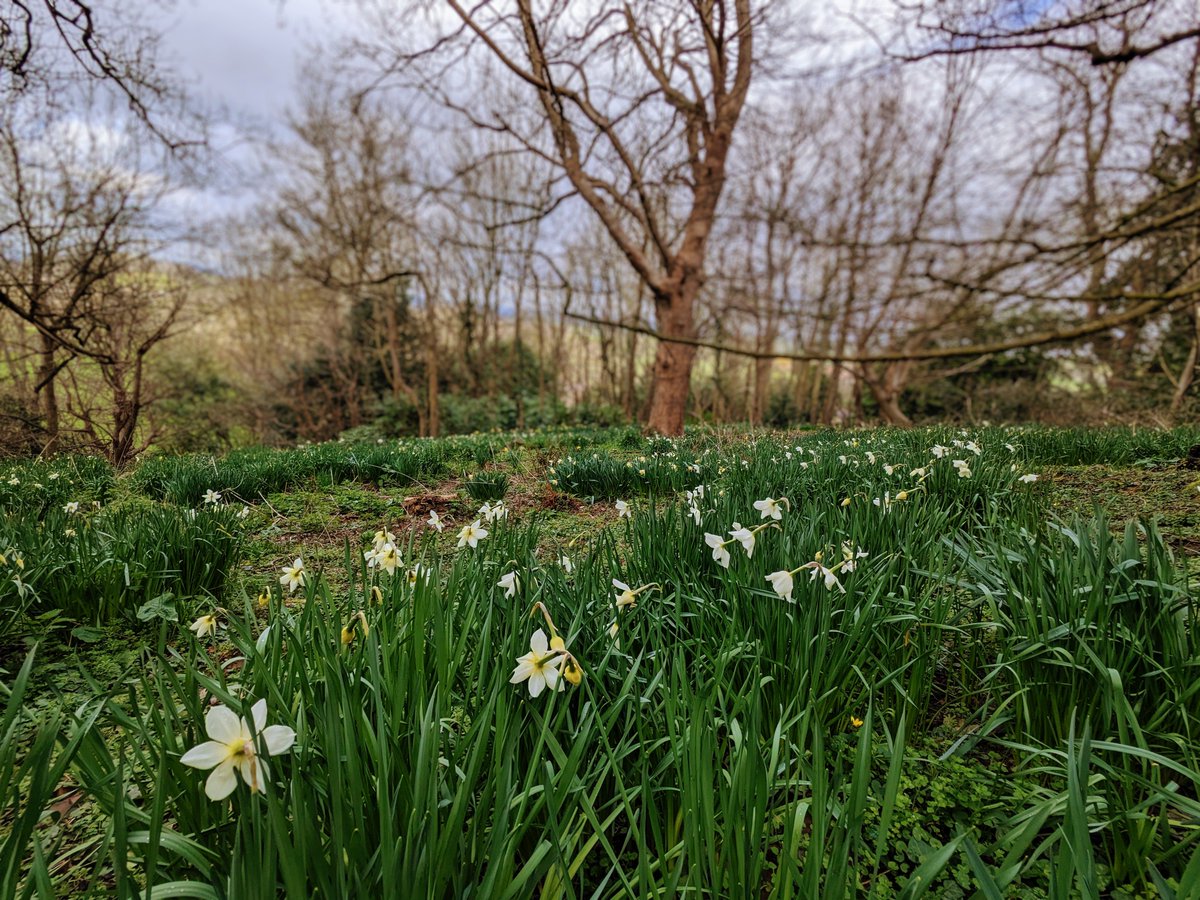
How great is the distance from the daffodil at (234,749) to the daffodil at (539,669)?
1.35 feet

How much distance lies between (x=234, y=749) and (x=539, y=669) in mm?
518

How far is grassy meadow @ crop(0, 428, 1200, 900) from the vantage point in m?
0.82

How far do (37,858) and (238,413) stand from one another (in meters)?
16.0

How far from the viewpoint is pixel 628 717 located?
3.84 ft

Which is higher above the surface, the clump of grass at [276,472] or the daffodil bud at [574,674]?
the daffodil bud at [574,674]

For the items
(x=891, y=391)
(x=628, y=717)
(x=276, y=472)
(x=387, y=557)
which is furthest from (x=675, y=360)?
(x=628, y=717)

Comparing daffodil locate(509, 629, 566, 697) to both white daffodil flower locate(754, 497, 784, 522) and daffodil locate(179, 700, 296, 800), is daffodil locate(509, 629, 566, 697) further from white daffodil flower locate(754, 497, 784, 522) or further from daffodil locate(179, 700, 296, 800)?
white daffodil flower locate(754, 497, 784, 522)

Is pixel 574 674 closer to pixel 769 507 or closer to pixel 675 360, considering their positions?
pixel 769 507

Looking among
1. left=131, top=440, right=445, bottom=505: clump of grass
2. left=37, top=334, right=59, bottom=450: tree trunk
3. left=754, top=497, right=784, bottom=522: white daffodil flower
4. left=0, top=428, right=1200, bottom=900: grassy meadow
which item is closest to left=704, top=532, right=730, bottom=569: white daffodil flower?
left=0, top=428, right=1200, bottom=900: grassy meadow

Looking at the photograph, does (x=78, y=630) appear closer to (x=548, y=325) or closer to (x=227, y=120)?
(x=227, y=120)

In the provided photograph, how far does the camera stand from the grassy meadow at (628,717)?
0.82 meters

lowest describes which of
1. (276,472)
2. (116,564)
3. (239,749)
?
(276,472)

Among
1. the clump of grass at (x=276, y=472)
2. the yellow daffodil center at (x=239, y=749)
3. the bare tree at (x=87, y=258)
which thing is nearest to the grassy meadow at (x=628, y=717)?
the yellow daffodil center at (x=239, y=749)

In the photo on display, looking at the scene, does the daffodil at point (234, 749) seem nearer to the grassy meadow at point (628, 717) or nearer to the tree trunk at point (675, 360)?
the grassy meadow at point (628, 717)
